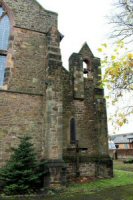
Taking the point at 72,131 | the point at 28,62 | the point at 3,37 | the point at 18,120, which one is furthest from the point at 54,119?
the point at 3,37

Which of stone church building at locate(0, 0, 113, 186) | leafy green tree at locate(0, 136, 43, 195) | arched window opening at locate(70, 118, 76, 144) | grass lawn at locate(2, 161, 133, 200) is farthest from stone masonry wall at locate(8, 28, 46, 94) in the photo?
grass lawn at locate(2, 161, 133, 200)

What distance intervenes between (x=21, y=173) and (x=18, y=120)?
9.74 ft

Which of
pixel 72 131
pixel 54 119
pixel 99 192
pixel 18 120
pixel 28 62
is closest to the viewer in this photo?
pixel 99 192

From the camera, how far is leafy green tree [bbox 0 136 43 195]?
8.78m

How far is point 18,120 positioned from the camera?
36.2ft

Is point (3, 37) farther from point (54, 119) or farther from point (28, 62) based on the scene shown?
point (54, 119)

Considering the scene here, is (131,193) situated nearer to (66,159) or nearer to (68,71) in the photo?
(66,159)

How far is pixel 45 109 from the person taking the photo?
11188 millimetres

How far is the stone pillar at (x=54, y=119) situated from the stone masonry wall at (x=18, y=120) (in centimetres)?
95

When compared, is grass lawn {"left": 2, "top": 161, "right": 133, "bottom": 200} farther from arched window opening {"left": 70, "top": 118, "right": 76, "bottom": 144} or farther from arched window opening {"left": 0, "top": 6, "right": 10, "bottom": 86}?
arched window opening {"left": 0, "top": 6, "right": 10, "bottom": 86}

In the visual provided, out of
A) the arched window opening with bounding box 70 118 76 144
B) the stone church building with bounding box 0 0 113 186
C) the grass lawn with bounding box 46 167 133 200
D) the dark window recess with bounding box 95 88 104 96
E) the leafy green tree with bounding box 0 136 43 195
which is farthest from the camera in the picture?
the dark window recess with bounding box 95 88 104 96

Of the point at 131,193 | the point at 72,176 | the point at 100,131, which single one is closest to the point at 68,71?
the point at 100,131

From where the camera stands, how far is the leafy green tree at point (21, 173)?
8781 millimetres

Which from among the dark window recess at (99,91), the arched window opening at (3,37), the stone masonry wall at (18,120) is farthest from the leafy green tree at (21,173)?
the dark window recess at (99,91)
